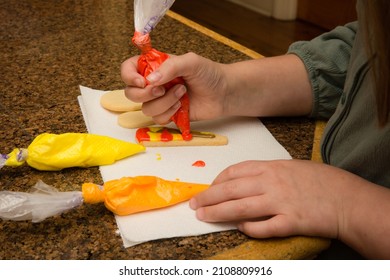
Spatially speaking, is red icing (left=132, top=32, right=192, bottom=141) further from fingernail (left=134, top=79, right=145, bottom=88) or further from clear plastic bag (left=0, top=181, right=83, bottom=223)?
clear plastic bag (left=0, top=181, right=83, bottom=223)

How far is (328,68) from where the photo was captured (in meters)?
0.90

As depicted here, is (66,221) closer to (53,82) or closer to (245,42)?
(53,82)

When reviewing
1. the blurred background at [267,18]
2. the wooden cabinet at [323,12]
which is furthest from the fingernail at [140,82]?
the wooden cabinet at [323,12]

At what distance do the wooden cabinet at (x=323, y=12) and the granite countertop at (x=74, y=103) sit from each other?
6.88 feet

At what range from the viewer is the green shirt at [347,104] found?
2.48 feet

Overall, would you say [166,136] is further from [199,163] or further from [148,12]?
[148,12]

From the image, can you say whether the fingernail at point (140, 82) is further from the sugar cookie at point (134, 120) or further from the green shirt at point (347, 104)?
the green shirt at point (347, 104)

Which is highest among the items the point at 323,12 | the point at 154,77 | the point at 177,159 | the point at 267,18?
the point at 154,77

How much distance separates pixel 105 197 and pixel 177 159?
16 centimetres

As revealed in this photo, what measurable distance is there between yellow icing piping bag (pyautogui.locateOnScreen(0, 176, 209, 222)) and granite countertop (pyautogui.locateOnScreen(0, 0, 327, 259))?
19mm

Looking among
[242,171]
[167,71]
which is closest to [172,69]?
[167,71]

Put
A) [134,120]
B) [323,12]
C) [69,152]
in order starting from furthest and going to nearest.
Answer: [323,12] → [134,120] → [69,152]

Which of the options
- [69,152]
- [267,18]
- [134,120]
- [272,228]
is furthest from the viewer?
[267,18]

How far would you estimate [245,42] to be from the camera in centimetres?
310
